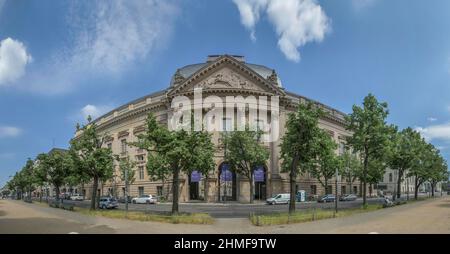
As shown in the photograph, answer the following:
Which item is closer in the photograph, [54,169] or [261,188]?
[54,169]

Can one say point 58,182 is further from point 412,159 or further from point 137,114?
point 412,159

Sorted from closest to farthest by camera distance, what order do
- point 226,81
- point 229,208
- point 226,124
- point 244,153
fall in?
1. point 229,208
2. point 244,153
3. point 226,81
4. point 226,124

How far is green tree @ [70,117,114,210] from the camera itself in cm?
3734

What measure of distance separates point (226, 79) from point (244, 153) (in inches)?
594

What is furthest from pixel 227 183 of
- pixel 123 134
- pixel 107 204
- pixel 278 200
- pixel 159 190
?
pixel 123 134

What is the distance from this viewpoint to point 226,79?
70250 millimetres

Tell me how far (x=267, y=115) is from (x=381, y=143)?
3374cm

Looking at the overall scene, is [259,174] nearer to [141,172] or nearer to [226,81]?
[226,81]

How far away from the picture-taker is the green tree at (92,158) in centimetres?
3734

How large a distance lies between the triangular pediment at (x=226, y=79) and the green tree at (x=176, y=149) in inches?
1523

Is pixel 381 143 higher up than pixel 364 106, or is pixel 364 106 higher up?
pixel 364 106

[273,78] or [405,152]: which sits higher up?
[273,78]
